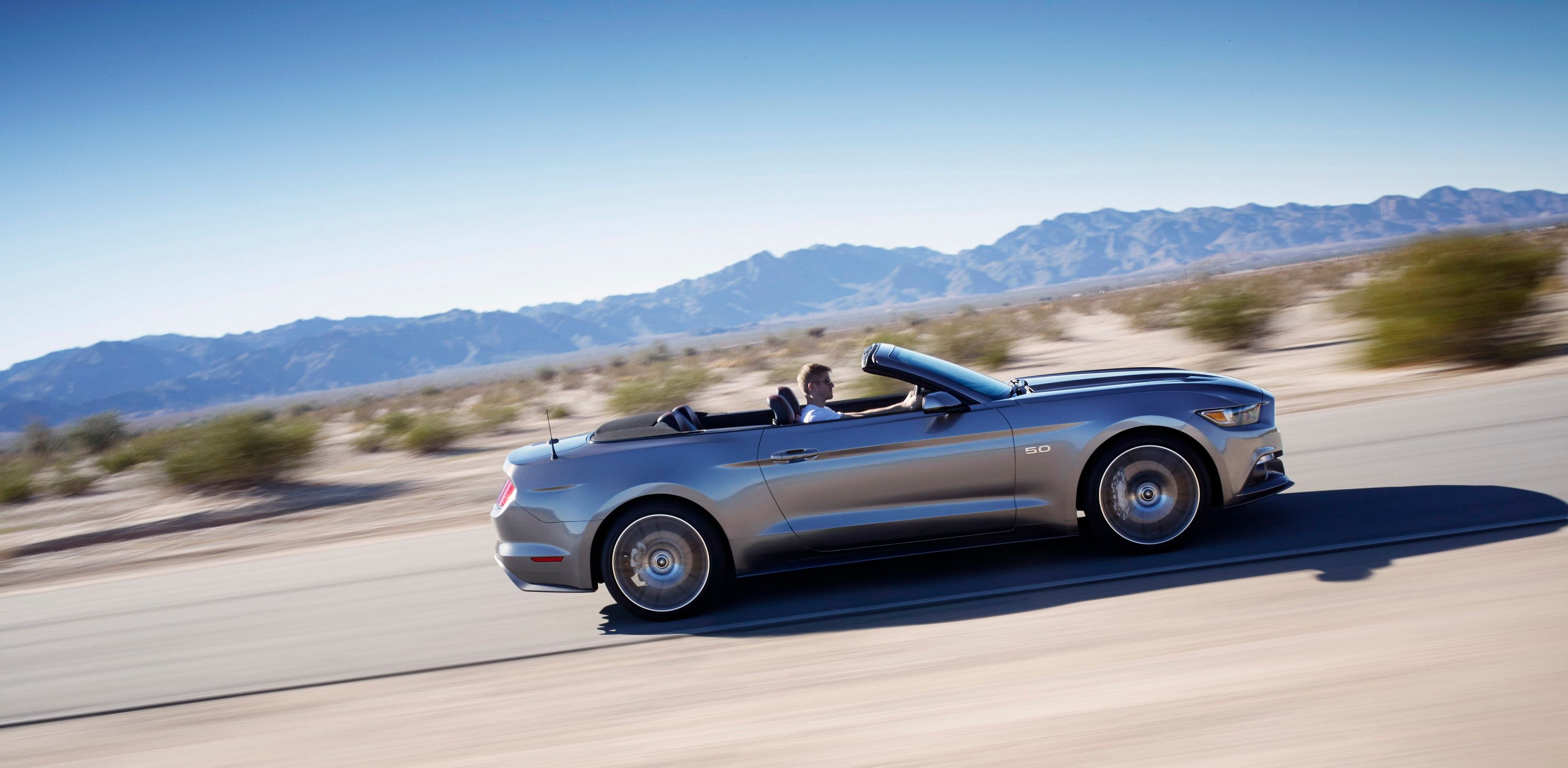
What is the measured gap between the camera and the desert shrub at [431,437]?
1738cm

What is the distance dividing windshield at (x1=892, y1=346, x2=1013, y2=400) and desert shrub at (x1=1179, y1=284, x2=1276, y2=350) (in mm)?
13776

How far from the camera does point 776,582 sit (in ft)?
19.1

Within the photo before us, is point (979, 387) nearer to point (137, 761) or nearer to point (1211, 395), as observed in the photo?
point (1211, 395)

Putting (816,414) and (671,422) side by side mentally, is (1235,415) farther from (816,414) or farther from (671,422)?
(671,422)

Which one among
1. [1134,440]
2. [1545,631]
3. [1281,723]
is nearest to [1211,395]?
[1134,440]

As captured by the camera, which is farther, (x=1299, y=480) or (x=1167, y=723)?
(x=1299, y=480)

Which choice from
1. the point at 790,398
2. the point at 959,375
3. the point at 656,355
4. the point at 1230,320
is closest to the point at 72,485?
the point at 790,398

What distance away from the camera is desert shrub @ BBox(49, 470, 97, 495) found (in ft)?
60.9

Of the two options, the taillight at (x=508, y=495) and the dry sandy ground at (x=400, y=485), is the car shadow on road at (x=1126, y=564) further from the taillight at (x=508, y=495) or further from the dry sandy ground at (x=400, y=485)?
the dry sandy ground at (x=400, y=485)

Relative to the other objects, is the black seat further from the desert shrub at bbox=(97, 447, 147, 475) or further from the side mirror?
the desert shrub at bbox=(97, 447, 147, 475)

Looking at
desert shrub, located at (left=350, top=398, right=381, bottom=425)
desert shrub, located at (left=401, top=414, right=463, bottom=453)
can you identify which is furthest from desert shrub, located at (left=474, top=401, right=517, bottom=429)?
desert shrub, located at (left=350, top=398, right=381, bottom=425)

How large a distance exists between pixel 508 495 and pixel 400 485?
8.70 m

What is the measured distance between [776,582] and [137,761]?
10.7ft

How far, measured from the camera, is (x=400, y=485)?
1320 centimetres
